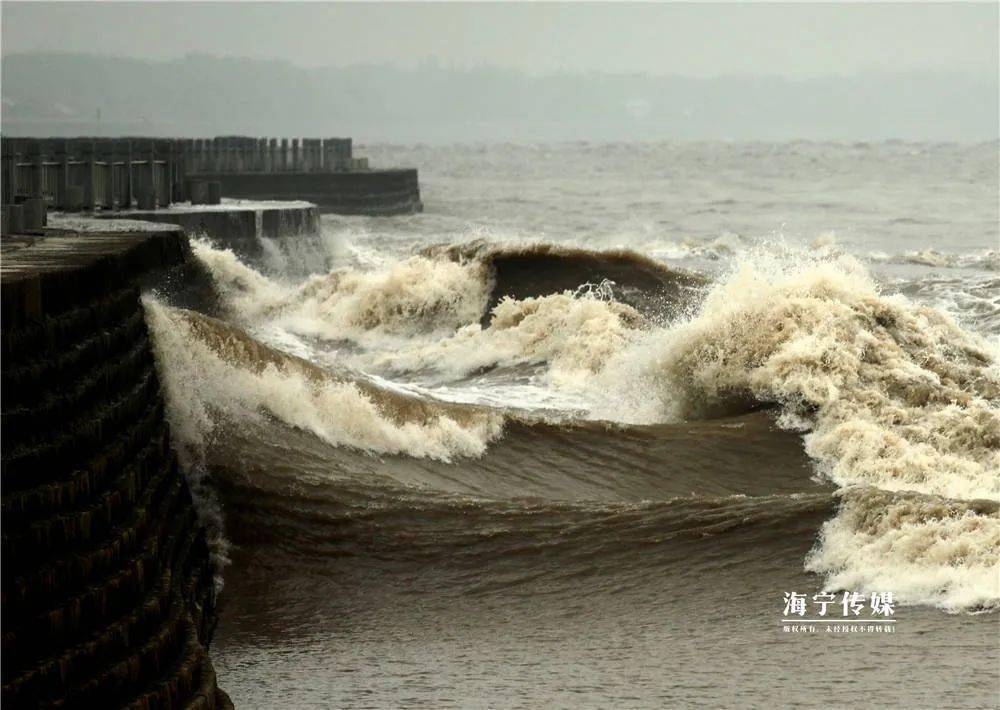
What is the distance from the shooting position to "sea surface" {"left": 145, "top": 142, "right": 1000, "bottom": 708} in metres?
7.45

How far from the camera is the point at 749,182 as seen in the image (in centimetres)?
6725

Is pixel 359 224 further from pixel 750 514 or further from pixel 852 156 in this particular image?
pixel 852 156

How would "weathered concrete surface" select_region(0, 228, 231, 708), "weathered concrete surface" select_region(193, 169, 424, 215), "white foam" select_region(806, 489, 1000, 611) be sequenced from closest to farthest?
"weathered concrete surface" select_region(0, 228, 231, 708) < "white foam" select_region(806, 489, 1000, 611) < "weathered concrete surface" select_region(193, 169, 424, 215)

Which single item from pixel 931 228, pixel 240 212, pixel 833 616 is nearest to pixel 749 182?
pixel 931 228

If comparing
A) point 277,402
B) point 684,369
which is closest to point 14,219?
point 277,402

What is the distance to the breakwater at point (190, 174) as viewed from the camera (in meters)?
20.5

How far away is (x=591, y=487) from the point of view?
11.6 meters

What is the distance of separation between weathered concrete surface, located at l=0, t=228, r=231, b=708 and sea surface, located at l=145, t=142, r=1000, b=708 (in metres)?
1.03

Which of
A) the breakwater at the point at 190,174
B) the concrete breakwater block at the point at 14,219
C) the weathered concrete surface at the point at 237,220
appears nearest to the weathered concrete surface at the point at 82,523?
the concrete breakwater block at the point at 14,219

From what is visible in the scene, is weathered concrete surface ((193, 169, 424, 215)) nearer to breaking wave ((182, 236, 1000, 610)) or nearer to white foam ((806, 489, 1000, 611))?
breaking wave ((182, 236, 1000, 610))

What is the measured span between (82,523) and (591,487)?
6159mm

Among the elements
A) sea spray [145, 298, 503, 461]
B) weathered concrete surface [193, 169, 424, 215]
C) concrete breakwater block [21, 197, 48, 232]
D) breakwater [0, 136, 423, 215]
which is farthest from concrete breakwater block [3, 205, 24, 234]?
weathered concrete surface [193, 169, 424, 215]

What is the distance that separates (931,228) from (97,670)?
3657 centimetres

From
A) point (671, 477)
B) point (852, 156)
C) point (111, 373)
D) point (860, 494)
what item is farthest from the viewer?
point (852, 156)
